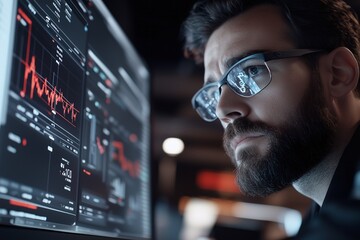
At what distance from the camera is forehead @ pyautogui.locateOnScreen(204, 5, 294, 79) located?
123 cm

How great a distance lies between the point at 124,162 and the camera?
131 centimetres

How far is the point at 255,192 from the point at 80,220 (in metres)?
0.51

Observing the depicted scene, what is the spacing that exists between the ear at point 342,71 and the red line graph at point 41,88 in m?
0.71

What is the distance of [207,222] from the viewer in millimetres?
6465

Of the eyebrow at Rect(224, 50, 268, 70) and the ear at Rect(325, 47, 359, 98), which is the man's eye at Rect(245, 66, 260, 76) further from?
the ear at Rect(325, 47, 359, 98)

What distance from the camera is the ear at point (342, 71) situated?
1.22 metres

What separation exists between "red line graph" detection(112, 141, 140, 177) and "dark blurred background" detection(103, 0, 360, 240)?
18 cm

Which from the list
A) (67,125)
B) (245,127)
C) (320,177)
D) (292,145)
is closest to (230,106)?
(245,127)

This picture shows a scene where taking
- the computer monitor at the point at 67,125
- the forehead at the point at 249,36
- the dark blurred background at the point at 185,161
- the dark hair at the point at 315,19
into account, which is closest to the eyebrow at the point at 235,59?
the forehead at the point at 249,36

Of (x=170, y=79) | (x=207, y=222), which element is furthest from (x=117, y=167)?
(x=207, y=222)

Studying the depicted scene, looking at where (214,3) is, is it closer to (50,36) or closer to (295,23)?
(295,23)

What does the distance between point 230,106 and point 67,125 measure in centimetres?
47

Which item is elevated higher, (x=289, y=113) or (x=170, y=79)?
(x=170, y=79)

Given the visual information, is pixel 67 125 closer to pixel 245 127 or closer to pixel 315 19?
pixel 245 127
